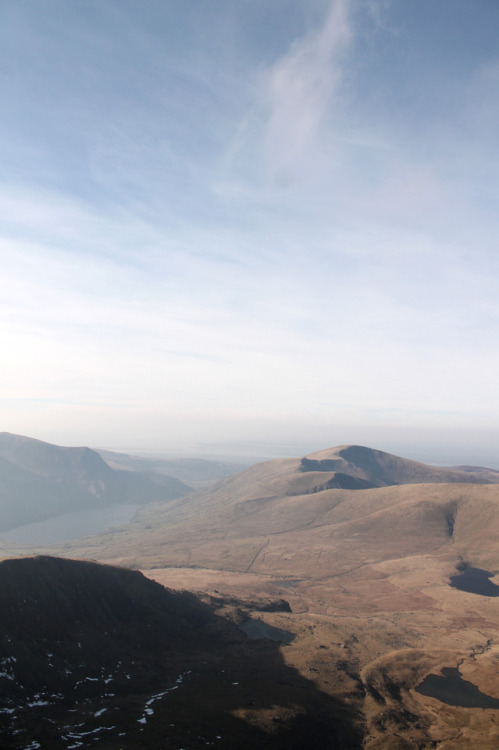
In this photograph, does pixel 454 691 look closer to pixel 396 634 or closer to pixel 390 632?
pixel 396 634

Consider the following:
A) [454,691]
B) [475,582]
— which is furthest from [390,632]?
[475,582]

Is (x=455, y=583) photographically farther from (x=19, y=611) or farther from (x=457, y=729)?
(x=19, y=611)

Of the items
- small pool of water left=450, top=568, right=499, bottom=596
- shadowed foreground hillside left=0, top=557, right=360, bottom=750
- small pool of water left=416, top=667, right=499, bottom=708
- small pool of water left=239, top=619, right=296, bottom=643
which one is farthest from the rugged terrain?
shadowed foreground hillside left=0, top=557, right=360, bottom=750

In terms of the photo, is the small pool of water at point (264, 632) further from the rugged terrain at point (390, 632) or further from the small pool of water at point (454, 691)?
the small pool of water at point (454, 691)

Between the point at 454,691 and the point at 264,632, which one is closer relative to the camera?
the point at 454,691

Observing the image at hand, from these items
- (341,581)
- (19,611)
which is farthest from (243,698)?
(341,581)
